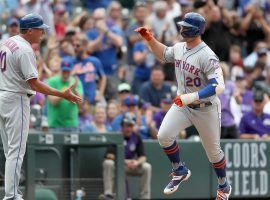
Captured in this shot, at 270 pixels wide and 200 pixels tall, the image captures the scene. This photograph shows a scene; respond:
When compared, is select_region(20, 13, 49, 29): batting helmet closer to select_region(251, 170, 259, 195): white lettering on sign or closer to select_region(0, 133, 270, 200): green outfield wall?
select_region(0, 133, 270, 200): green outfield wall

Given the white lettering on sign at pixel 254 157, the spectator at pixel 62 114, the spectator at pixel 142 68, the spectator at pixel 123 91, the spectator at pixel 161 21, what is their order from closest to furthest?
the spectator at pixel 62 114, the white lettering on sign at pixel 254 157, the spectator at pixel 123 91, the spectator at pixel 142 68, the spectator at pixel 161 21

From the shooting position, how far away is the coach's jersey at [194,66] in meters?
10.4

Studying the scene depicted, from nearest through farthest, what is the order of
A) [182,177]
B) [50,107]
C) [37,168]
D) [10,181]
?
[10,181] < [182,177] < [37,168] < [50,107]

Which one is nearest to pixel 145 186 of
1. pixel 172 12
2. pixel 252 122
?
pixel 252 122

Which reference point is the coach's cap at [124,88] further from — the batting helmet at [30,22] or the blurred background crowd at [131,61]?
the batting helmet at [30,22]

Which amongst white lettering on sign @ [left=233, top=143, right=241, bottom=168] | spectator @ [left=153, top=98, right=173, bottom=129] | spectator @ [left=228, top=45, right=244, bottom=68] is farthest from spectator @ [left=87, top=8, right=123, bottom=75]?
white lettering on sign @ [left=233, top=143, right=241, bottom=168]

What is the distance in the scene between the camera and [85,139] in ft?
42.7

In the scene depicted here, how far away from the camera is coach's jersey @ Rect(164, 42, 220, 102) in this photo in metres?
10.4

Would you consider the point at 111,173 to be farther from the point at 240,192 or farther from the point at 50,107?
the point at 240,192

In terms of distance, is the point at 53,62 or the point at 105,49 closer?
the point at 53,62

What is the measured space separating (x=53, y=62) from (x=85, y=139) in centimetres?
259

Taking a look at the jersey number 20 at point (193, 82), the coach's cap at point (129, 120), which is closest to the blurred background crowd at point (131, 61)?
the coach's cap at point (129, 120)

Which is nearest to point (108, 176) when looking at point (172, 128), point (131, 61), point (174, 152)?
point (174, 152)

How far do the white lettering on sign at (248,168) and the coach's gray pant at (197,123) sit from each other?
4051 millimetres
